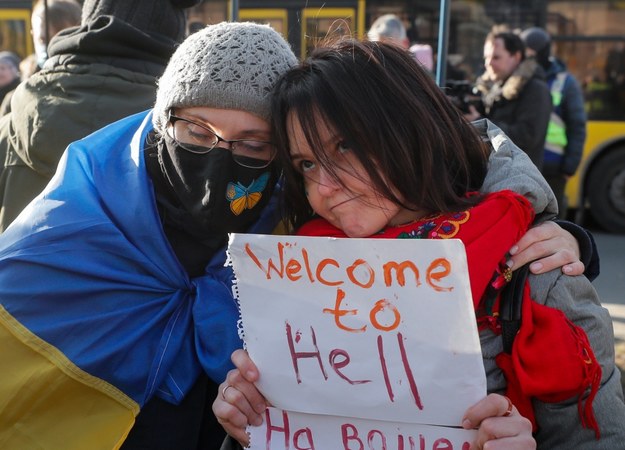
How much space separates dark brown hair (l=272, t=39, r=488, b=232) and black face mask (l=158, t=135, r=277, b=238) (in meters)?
0.14

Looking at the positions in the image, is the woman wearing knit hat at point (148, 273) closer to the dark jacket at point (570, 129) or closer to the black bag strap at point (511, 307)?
the black bag strap at point (511, 307)

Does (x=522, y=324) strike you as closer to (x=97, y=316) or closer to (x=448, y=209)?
(x=448, y=209)

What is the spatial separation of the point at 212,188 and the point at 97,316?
0.36 m

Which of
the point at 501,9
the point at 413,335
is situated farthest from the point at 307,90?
the point at 501,9

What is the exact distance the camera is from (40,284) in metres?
1.71

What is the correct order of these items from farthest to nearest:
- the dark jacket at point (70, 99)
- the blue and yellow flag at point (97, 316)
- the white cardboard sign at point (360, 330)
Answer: the dark jacket at point (70, 99) < the blue and yellow flag at point (97, 316) < the white cardboard sign at point (360, 330)

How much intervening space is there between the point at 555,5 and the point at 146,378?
320 inches

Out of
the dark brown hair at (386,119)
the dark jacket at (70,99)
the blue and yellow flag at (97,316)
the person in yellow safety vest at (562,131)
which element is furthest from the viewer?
the person in yellow safety vest at (562,131)

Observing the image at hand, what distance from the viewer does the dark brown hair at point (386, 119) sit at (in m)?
1.55

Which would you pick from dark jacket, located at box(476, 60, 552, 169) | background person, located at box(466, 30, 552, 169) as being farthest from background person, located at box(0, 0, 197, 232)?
dark jacket, located at box(476, 60, 552, 169)

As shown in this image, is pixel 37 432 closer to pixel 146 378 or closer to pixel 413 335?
pixel 146 378

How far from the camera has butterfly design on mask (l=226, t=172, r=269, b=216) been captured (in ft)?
5.83

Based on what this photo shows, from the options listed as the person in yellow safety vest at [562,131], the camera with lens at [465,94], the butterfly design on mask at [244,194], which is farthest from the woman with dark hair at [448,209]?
the person in yellow safety vest at [562,131]

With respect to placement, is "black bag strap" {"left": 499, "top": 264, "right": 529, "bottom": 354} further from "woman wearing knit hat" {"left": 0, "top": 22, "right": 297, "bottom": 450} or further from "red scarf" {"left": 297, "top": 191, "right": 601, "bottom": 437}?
"woman wearing knit hat" {"left": 0, "top": 22, "right": 297, "bottom": 450}
